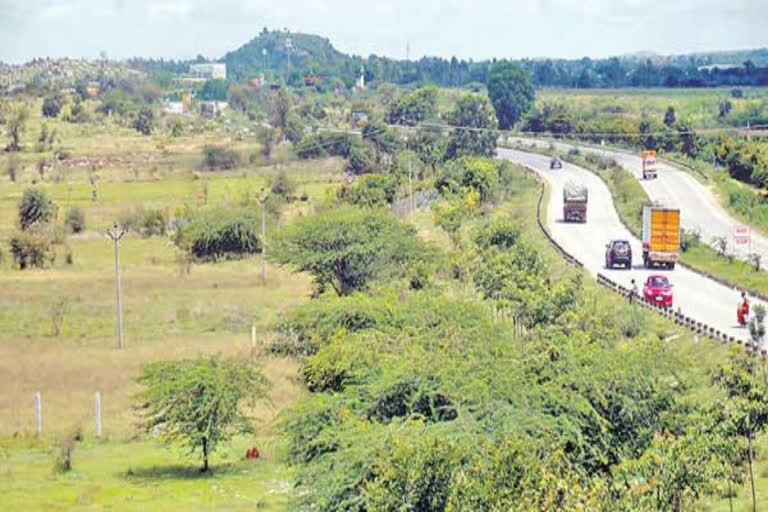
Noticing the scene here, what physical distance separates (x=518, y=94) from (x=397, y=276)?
3994 inches

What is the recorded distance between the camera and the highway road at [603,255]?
1693 inches

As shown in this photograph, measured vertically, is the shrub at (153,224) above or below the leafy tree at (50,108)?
below

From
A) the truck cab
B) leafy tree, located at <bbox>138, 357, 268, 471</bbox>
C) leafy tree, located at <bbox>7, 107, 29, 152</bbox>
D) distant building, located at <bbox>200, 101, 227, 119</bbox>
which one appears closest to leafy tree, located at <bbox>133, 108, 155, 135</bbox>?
leafy tree, located at <bbox>7, 107, 29, 152</bbox>

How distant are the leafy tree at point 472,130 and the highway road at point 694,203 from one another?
Result: 10493mm

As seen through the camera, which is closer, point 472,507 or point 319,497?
point 472,507

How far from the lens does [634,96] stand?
192 meters

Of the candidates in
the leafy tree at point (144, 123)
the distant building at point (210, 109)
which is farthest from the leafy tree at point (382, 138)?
the distant building at point (210, 109)

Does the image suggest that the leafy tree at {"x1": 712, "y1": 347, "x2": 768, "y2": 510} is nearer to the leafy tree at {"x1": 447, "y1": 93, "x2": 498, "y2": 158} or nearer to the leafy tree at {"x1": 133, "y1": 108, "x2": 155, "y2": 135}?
the leafy tree at {"x1": 447, "y1": 93, "x2": 498, "y2": 158}

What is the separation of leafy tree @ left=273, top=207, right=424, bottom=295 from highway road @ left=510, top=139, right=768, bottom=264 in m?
17.4

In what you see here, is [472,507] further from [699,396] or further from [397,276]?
[397,276]

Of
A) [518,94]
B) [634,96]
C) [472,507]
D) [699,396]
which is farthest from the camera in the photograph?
[634,96]

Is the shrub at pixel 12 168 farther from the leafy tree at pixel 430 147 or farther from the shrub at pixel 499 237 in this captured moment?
the shrub at pixel 499 237

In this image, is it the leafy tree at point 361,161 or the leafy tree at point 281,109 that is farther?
the leafy tree at point 281,109

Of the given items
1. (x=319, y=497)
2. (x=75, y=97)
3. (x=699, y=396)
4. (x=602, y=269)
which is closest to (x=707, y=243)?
(x=602, y=269)
